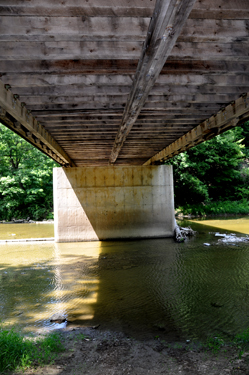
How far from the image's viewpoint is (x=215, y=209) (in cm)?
2497

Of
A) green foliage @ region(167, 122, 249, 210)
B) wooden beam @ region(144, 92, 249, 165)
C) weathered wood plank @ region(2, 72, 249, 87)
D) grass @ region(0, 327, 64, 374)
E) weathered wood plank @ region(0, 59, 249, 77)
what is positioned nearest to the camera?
grass @ region(0, 327, 64, 374)

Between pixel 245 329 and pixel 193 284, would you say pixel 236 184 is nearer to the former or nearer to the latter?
pixel 193 284

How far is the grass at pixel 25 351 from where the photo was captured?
3.56 metres

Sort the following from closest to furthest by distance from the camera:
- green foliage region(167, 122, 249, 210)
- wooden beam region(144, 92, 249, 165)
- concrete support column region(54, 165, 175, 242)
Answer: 1. wooden beam region(144, 92, 249, 165)
2. concrete support column region(54, 165, 175, 242)
3. green foliage region(167, 122, 249, 210)

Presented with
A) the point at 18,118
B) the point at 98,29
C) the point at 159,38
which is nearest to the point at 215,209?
the point at 18,118

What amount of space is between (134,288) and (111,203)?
7.30 meters

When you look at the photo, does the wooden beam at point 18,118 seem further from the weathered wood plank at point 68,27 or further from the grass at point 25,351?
the grass at point 25,351

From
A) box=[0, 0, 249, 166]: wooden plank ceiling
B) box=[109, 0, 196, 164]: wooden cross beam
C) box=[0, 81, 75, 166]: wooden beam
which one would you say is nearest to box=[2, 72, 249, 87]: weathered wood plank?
box=[0, 0, 249, 166]: wooden plank ceiling

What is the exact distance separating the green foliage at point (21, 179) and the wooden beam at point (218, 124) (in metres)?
17.6

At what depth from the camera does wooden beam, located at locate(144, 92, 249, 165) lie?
5306 millimetres

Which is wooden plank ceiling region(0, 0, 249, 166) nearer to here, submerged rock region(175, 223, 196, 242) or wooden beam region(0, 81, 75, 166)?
wooden beam region(0, 81, 75, 166)

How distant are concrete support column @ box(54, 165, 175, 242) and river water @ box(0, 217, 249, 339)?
6.27ft

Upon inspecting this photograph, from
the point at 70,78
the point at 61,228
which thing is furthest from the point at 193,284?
the point at 61,228

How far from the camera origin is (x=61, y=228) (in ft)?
44.9
